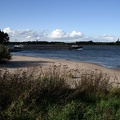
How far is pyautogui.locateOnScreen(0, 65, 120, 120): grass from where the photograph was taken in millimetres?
7268

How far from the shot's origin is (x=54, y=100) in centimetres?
854

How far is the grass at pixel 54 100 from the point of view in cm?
727

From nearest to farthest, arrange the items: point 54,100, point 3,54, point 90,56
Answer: point 54,100 < point 3,54 < point 90,56

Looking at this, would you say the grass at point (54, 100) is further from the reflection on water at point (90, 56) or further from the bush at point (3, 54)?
the reflection on water at point (90, 56)

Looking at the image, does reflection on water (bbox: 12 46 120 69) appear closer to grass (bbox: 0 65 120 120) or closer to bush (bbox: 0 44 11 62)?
bush (bbox: 0 44 11 62)

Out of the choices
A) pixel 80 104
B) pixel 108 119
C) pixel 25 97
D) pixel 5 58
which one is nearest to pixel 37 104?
pixel 25 97

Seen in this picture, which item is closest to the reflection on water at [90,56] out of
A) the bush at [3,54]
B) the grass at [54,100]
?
the bush at [3,54]

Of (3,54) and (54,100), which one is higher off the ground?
(54,100)

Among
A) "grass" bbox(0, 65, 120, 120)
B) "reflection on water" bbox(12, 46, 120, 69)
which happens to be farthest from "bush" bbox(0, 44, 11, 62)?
"grass" bbox(0, 65, 120, 120)

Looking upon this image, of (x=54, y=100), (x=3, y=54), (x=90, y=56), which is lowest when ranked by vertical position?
(x=90, y=56)

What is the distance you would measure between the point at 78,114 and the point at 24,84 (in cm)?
169

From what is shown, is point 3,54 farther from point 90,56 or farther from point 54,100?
point 90,56

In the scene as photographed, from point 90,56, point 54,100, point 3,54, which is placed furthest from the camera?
point 90,56

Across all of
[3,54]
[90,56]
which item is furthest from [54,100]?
[90,56]
